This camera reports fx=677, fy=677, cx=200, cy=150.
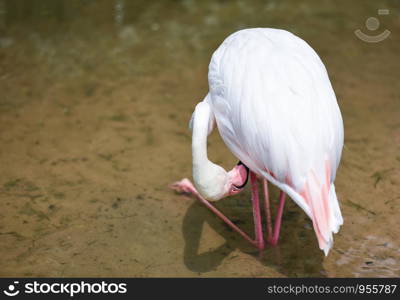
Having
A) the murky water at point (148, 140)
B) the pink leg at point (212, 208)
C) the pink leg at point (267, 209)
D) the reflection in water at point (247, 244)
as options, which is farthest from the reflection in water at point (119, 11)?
the pink leg at point (267, 209)

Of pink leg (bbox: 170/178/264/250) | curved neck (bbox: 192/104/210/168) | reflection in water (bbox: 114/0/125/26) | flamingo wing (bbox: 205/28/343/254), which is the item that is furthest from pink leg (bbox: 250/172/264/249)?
reflection in water (bbox: 114/0/125/26)

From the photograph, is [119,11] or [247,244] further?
[119,11]

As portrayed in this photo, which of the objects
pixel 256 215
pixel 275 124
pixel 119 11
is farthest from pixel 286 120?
pixel 119 11

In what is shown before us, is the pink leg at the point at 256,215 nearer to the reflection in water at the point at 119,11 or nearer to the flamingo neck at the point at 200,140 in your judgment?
the flamingo neck at the point at 200,140

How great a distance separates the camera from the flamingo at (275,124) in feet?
10.8

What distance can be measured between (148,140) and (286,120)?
66.4 inches

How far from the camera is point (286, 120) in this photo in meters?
3.31

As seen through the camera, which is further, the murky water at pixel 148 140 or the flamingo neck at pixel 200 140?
the murky water at pixel 148 140

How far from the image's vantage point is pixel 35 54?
576cm

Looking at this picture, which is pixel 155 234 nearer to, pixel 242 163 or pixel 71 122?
pixel 242 163

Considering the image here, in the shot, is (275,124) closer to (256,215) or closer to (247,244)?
(256,215)

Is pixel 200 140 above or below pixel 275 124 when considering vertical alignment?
below

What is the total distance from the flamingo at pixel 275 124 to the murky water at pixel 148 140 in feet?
1.53

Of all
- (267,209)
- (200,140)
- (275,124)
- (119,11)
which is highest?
(275,124)
